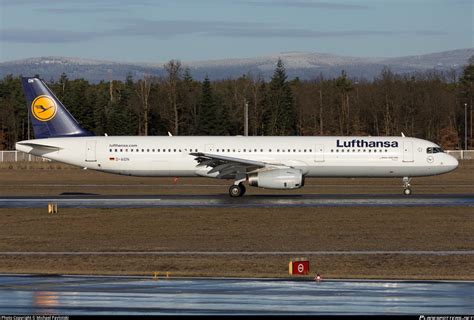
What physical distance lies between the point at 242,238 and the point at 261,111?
8470 centimetres

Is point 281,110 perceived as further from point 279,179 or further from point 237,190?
point 279,179

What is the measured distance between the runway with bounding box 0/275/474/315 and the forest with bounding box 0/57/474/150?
267ft

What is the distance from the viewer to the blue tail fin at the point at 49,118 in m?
48.2

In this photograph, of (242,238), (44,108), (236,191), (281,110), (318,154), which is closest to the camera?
(242,238)

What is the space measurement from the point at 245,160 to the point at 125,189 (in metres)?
11.1

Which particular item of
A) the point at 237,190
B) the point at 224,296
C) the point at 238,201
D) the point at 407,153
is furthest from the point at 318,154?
the point at 224,296

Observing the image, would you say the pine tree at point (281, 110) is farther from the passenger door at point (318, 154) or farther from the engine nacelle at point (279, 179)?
the engine nacelle at point (279, 179)

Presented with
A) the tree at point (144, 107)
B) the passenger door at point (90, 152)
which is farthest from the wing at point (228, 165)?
the tree at point (144, 107)

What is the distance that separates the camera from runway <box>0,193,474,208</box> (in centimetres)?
3950

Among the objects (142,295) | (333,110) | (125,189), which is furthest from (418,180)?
(333,110)

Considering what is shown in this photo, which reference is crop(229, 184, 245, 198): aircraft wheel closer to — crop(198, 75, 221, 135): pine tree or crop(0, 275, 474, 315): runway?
crop(0, 275, 474, 315): runway

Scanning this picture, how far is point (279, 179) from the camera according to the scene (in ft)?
139

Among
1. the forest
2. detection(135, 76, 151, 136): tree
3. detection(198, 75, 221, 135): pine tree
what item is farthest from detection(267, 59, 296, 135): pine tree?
detection(135, 76, 151, 136): tree

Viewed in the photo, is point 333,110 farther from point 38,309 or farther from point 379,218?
point 38,309
